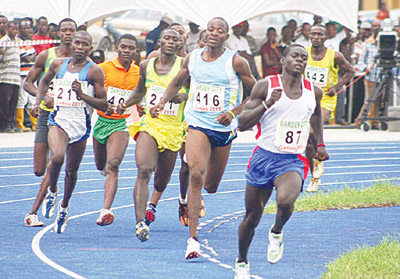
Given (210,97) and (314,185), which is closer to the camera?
(210,97)

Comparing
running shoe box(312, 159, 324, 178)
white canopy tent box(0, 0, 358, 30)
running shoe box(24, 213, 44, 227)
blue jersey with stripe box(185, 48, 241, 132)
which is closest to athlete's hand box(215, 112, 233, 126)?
blue jersey with stripe box(185, 48, 241, 132)

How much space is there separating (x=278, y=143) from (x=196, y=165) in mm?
1322

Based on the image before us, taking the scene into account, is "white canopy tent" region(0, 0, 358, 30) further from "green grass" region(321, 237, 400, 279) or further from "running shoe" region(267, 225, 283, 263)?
"running shoe" region(267, 225, 283, 263)

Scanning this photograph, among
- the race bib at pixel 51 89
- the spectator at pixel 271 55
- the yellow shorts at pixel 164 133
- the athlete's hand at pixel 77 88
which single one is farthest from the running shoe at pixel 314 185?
the spectator at pixel 271 55

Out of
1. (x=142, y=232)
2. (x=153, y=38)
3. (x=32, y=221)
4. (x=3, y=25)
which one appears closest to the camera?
(x=142, y=232)

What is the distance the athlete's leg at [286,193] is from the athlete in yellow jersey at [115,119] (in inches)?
103

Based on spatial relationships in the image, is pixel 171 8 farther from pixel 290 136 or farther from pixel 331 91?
pixel 290 136

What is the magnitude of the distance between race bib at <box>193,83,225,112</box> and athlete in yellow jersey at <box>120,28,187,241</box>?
55 centimetres

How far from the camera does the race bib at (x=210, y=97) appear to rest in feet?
27.1

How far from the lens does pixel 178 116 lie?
9102mm

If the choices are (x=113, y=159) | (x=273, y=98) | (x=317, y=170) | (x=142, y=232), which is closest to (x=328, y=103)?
(x=317, y=170)

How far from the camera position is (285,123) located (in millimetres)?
6902

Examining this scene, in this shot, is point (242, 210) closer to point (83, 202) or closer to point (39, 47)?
point (83, 202)

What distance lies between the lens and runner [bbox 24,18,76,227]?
936 cm
